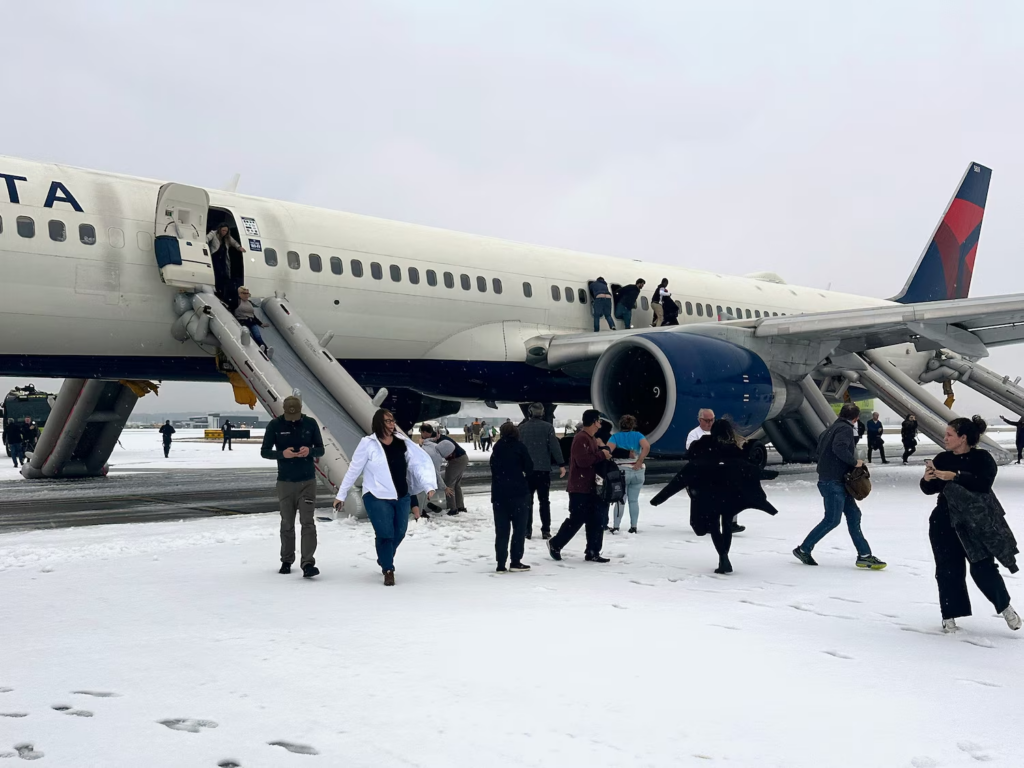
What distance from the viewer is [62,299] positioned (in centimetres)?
973

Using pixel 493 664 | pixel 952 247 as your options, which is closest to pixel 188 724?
pixel 493 664

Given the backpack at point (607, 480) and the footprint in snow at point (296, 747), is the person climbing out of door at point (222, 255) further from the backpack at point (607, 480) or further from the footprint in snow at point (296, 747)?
the footprint in snow at point (296, 747)

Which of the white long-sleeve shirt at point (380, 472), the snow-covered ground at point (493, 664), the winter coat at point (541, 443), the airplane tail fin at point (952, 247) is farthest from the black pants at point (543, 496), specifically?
the airplane tail fin at point (952, 247)

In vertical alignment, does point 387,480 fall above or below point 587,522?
above

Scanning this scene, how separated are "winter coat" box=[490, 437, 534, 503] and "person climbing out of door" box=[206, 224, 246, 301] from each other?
5.55 m

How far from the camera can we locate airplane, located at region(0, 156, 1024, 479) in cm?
989

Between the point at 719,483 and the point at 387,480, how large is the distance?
8.10ft

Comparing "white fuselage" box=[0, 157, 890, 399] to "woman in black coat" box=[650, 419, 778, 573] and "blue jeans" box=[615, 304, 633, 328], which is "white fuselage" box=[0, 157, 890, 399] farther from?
"woman in black coat" box=[650, 419, 778, 573]

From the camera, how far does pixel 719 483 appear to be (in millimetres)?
6539

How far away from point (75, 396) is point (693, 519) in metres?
12.5

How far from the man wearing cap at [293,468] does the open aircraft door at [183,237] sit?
15.2 feet

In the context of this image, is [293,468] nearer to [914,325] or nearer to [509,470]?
[509,470]

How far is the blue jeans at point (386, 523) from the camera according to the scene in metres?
6.00

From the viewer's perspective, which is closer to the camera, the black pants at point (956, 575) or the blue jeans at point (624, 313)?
the black pants at point (956, 575)
